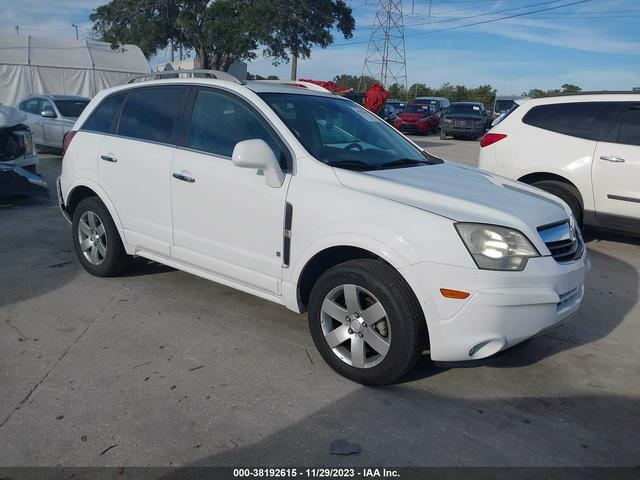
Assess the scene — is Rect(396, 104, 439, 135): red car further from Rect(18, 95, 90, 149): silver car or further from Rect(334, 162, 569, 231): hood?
Rect(334, 162, 569, 231): hood

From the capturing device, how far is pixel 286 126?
372cm

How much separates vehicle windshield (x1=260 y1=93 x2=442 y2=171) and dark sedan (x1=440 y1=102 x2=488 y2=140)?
21537 millimetres

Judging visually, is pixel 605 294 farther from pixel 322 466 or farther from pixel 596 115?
pixel 322 466

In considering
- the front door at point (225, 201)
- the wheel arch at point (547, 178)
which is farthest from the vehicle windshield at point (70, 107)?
the wheel arch at point (547, 178)

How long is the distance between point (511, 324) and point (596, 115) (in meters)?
4.73

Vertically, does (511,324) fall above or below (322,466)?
above

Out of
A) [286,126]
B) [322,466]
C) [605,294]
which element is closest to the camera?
[322,466]

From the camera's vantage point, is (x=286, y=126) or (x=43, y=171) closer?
(x=286, y=126)

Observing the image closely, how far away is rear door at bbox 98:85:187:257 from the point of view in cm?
429

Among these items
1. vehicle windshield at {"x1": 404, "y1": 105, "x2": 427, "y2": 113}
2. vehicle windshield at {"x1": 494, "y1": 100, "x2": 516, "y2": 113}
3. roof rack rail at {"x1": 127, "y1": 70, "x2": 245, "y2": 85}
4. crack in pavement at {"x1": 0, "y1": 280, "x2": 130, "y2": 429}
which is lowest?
crack in pavement at {"x1": 0, "y1": 280, "x2": 130, "y2": 429}

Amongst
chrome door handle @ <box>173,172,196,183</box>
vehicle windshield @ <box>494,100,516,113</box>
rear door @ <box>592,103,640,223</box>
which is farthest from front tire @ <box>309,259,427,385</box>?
vehicle windshield @ <box>494,100,516,113</box>


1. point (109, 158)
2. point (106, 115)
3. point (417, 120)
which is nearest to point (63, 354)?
point (109, 158)

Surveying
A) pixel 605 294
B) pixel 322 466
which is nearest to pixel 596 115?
pixel 605 294

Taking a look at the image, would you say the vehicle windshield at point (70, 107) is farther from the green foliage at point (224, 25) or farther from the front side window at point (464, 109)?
the front side window at point (464, 109)
